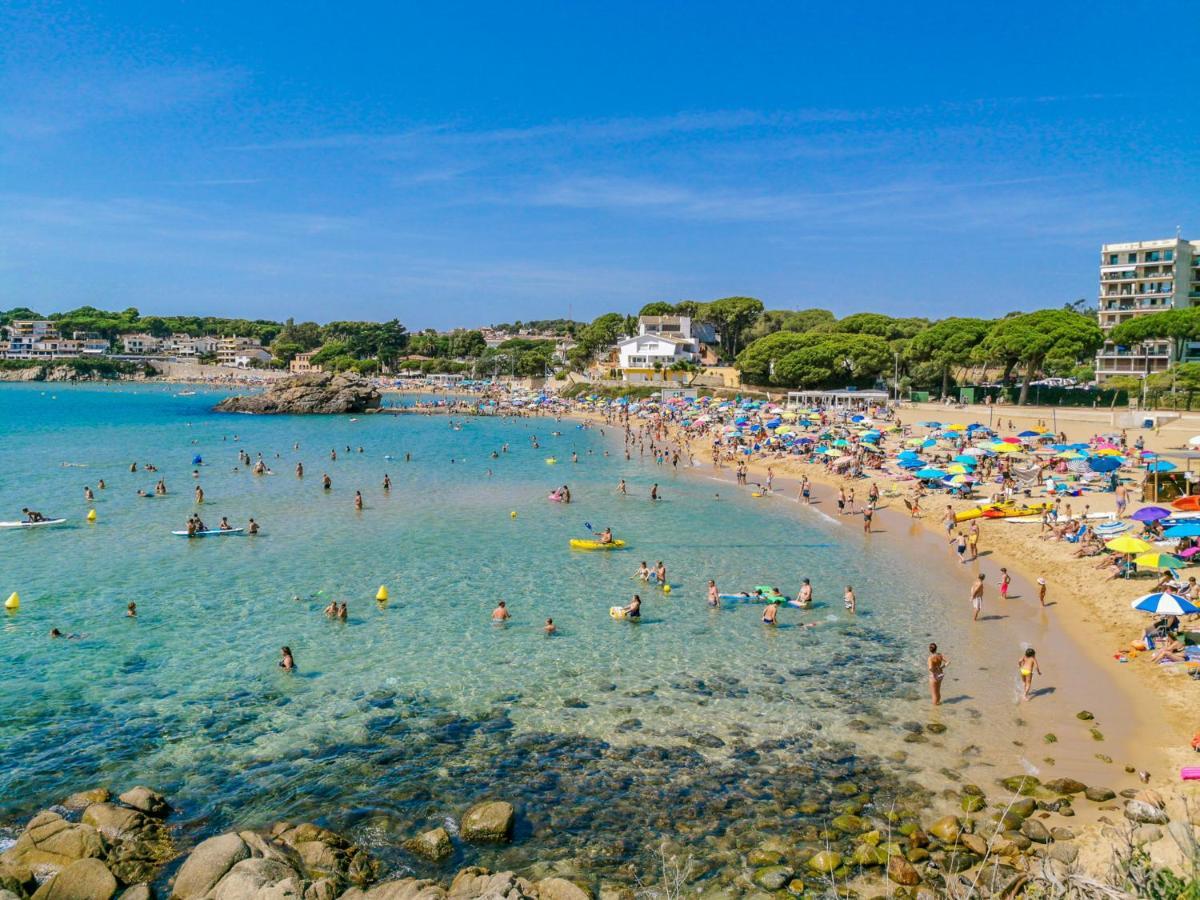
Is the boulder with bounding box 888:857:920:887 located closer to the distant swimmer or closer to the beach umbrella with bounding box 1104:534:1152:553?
the distant swimmer

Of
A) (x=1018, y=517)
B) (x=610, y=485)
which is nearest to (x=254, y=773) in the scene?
(x=1018, y=517)

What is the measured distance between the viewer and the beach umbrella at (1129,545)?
2038 centimetres

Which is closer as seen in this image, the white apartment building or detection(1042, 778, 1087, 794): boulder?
detection(1042, 778, 1087, 794): boulder

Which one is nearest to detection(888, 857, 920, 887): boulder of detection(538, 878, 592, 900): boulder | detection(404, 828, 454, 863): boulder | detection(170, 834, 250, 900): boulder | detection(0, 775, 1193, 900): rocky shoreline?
detection(0, 775, 1193, 900): rocky shoreline

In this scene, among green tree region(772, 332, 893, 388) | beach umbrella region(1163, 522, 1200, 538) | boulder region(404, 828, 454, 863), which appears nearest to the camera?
boulder region(404, 828, 454, 863)

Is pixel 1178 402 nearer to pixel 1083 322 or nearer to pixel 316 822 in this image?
pixel 1083 322

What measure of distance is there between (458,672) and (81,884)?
8.70 metres

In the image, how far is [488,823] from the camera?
463 inches

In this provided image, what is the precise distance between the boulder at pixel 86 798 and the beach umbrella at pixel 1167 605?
1954 centimetres

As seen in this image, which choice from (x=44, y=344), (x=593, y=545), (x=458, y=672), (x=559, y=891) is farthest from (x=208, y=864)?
(x=44, y=344)

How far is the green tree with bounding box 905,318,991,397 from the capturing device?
75.8 m

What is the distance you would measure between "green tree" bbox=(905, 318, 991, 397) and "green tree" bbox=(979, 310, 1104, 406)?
11.0 feet

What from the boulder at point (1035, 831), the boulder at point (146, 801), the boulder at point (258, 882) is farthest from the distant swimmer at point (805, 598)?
the boulder at point (146, 801)

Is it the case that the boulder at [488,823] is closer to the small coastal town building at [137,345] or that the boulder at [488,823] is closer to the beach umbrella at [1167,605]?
the beach umbrella at [1167,605]
